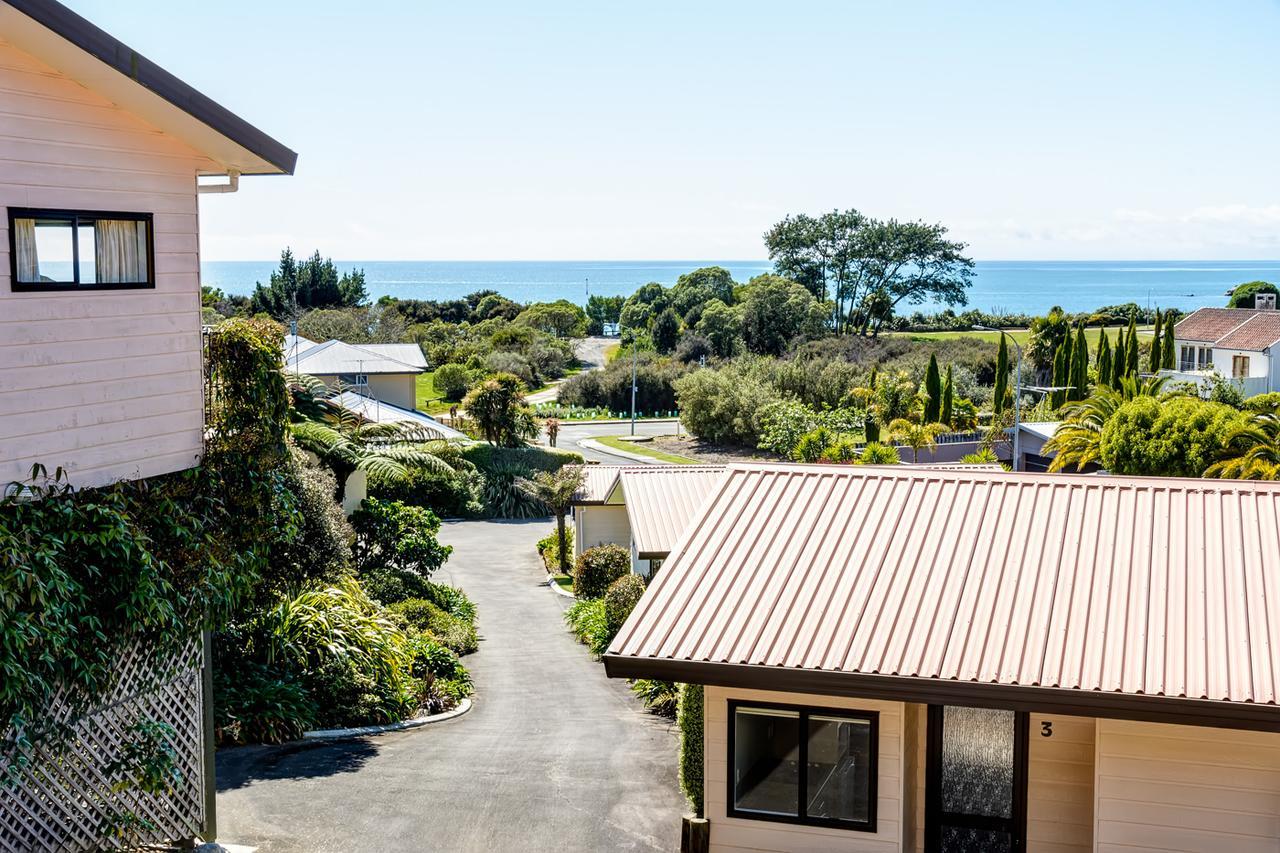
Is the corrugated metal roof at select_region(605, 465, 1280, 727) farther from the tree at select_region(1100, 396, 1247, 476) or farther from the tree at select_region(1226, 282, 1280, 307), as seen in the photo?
the tree at select_region(1226, 282, 1280, 307)

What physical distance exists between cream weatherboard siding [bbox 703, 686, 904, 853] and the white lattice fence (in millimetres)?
5305

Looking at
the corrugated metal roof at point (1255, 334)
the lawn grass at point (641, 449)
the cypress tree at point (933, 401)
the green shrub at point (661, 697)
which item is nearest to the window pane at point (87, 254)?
the green shrub at point (661, 697)

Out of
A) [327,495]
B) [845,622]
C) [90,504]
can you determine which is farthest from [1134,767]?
[327,495]

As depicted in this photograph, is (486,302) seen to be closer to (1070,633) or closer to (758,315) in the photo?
(758,315)

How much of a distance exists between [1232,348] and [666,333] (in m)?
45.7

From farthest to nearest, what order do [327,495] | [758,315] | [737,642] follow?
1. [758,315]
2. [327,495]
3. [737,642]

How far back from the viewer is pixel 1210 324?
212 feet

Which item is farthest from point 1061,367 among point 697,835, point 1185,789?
point 697,835

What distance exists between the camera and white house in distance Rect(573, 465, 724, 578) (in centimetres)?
2447

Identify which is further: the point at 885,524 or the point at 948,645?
the point at 885,524

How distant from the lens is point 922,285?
11744 centimetres

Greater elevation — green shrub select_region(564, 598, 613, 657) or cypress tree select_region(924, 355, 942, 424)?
cypress tree select_region(924, 355, 942, 424)

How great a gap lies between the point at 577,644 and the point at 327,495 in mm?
6621

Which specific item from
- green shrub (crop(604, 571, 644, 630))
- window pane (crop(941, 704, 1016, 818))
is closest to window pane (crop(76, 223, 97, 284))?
window pane (crop(941, 704, 1016, 818))
